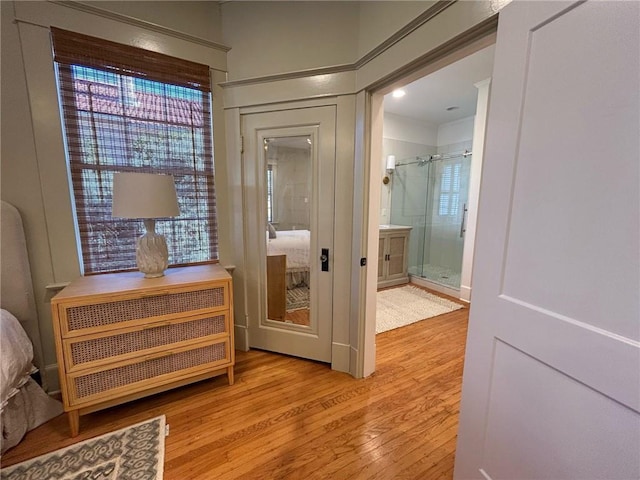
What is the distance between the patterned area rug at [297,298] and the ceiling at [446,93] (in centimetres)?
238

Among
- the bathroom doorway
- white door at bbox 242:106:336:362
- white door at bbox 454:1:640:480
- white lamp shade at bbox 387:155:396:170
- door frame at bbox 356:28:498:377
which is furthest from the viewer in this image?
white lamp shade at bbox 387:155:396:170

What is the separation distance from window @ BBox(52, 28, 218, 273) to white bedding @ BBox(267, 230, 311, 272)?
578mm

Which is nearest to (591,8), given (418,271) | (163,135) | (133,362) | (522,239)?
(522,239)

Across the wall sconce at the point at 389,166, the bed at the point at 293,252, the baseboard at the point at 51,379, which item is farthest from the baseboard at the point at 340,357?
the wall sconce at the point at 389,166

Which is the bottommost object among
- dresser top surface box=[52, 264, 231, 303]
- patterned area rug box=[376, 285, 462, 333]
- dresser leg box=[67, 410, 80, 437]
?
patterned area rug box=[376, 285, 462, 333]

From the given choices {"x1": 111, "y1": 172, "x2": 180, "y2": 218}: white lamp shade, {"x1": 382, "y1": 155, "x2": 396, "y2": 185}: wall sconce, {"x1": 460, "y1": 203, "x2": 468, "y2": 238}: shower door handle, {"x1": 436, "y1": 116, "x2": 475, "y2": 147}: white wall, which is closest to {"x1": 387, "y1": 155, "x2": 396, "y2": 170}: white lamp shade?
{"x1": 382, "y1": 155, "x2": 396, "y2": 185}: wall sconce

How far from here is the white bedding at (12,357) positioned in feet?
4.27

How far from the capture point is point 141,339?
1.64m

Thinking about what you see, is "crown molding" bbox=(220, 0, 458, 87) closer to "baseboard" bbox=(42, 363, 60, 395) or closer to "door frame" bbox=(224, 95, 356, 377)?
"door frame" bbox=(224, 95, 356, 377)

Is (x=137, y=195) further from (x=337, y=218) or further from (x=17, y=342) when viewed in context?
(x=337, y=218)

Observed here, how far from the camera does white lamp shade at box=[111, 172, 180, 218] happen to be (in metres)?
1.56

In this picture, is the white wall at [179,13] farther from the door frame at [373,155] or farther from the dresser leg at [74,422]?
the dresser leg at [74,422]

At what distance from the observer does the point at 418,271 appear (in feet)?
14.5

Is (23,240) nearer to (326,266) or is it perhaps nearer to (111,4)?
(111,4)
